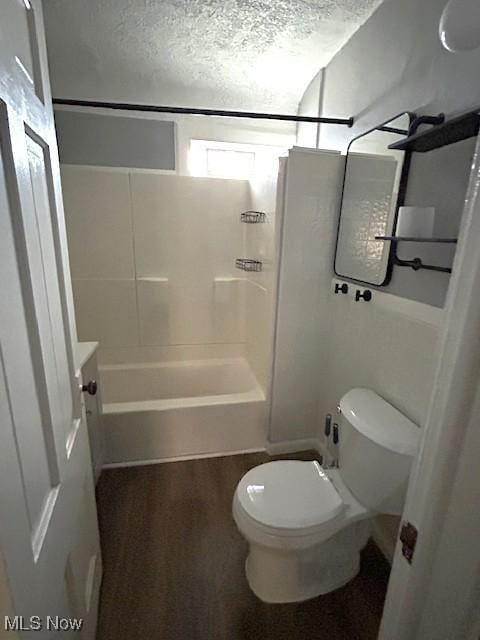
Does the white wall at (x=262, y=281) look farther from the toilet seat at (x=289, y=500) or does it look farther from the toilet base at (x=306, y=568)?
the toilet base at (x=306, y=568)

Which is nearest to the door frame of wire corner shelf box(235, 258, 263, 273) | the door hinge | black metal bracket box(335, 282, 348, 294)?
the door hinge

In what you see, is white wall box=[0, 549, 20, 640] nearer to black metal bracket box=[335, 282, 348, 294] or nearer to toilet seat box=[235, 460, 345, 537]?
toilet seat box=[235, 460, 345, 537]

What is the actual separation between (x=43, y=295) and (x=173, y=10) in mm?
1628

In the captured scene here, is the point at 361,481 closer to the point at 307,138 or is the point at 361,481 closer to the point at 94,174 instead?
the point at 307,138

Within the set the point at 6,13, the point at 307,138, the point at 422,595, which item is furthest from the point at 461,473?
the point at 307,138

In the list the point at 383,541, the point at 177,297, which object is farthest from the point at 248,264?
the point at 383,541

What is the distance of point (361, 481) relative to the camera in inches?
48.4

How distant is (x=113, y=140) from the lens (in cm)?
252

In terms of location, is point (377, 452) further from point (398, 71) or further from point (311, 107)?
point (311, 107)

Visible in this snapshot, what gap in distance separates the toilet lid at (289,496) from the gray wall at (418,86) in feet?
2.84

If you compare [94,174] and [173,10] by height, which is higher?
[173,10]

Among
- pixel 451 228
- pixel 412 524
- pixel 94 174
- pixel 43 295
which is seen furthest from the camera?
pixel 94 174

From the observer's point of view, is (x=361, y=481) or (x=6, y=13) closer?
(x=6, y=13)

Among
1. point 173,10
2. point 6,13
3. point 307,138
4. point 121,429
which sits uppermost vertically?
point 173,10
